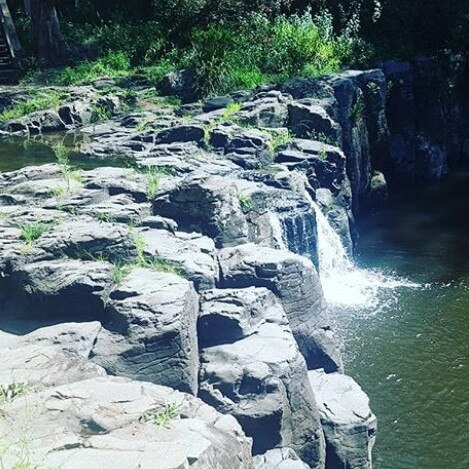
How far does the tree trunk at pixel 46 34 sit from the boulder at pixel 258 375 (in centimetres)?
1813

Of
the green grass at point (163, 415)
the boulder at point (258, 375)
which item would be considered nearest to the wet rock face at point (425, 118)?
the boulder at point (258, 375)

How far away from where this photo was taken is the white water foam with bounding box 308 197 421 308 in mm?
14594

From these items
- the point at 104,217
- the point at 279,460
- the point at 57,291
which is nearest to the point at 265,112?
the point at 104,217

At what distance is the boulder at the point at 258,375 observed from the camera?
824 cm

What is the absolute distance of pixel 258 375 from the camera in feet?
27.2

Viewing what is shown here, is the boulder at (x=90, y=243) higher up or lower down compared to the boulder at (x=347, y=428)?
higher up

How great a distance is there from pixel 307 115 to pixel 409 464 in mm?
10117

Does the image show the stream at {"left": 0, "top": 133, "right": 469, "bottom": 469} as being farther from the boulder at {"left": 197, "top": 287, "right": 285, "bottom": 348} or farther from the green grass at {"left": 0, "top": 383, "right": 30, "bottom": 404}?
the green grass at {"left": 0, "top": 383, "right": 30, "bottom": 404}

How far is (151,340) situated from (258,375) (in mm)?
1360

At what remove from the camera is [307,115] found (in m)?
17.6

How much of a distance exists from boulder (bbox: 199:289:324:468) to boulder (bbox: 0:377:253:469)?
3.97ft

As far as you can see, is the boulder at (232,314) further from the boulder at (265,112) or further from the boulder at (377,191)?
the boulder at (377,191)

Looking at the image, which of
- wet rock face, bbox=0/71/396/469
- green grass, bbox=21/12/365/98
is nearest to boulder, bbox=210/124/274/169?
wet rock face, bbox=0/71/396/469

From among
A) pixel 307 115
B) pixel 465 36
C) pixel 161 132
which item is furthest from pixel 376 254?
pixel 465 36
